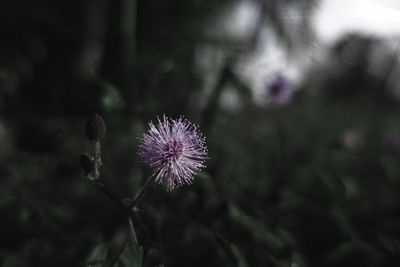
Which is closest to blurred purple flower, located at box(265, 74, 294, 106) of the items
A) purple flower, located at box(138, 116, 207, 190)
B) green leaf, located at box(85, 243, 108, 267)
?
purple flower, located at box(138, 116, 207, 190)

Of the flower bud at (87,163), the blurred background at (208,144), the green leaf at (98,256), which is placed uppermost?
the blurred background at (208,144)

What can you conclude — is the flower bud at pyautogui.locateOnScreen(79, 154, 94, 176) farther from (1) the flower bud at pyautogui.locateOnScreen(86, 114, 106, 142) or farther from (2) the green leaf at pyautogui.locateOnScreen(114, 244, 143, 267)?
(2) the green leaf at pyautogui.locateOnScreen(114, 244, 143, 267)

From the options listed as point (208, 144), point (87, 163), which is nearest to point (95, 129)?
point (87, 163)

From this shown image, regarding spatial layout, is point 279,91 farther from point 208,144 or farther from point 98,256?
point 98,256

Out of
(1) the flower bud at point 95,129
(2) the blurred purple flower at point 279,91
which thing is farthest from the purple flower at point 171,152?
(2) the blurred purple flower at point 279,91

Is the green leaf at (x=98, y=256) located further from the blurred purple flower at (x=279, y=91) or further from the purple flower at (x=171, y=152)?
the blurred purple flower at (x=279, y=91)

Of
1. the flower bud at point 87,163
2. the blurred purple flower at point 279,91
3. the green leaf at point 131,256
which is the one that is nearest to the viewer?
the green leaf at point 131,256
